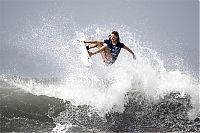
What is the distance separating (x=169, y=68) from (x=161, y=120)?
50.9 ft

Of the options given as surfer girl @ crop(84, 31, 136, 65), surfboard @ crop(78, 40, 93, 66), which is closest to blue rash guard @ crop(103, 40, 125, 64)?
surfer girl @ crop(84, 31, 136, 65)

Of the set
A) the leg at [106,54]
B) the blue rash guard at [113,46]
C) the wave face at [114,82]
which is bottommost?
the wave face at [114,82]

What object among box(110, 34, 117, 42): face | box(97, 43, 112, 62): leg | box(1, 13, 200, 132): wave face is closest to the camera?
box(110, 34, 117, 42): face

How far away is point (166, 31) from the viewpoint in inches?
2352

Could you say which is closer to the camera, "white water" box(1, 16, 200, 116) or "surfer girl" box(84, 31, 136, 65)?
"surfer girl" box(84, 31, 136, 65)

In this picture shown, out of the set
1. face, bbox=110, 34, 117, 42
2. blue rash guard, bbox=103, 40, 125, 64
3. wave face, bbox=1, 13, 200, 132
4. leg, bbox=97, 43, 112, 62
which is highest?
face, bbox=110, 34, 117, 42

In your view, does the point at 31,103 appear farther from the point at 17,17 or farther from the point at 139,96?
the point at 17,17

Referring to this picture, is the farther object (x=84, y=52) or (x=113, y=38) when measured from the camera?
(x=84, y=52)

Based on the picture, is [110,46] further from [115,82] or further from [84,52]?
[115,82]

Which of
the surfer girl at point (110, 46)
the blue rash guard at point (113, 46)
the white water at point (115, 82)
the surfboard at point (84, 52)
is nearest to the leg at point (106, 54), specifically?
the surfer girl at point (110, 46)

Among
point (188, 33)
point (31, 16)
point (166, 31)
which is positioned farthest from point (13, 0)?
point (188, 33)

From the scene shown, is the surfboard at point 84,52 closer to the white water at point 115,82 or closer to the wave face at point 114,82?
the wave face at point 114,82

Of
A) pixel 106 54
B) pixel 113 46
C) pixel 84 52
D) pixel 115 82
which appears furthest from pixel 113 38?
pixel 115 82

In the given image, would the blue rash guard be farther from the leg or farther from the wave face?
the wave face
